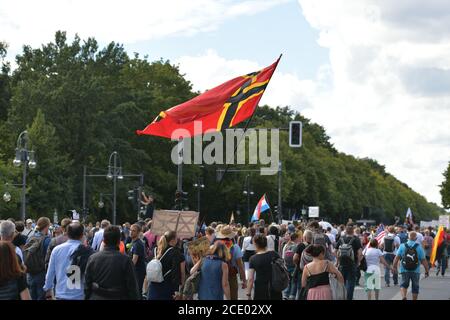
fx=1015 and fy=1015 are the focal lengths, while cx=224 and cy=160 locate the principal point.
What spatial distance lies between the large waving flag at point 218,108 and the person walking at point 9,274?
8.04 m

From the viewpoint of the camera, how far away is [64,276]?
11.3m

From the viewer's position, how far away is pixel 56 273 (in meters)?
11.4

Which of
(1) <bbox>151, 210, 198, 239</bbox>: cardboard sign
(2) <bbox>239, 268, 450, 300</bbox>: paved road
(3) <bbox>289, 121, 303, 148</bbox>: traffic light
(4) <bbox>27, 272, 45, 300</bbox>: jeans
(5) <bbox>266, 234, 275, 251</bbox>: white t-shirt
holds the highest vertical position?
(3) <bbox>289, 121, 303, 148</bbox>: traffic light

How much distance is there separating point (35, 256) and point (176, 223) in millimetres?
2655

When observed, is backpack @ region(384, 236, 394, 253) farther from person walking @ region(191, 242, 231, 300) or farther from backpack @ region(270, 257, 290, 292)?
person walking @ region(191, 242, 231, 300)

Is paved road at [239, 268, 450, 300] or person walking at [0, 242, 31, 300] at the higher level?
person walking at [0, 242, 31, 300]

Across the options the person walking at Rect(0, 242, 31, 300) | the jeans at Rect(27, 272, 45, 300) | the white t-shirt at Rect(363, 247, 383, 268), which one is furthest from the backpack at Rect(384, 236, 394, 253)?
the person walking at Rect(0, 242, 31, 300)

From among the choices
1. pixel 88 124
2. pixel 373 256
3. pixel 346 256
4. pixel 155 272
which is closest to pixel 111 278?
pixel 155 272

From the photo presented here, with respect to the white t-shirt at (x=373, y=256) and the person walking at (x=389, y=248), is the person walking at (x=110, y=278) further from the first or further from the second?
the person walking at (x=389, y=248)

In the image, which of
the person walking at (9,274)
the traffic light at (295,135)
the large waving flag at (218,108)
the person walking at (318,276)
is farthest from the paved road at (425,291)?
the person walking at (9,274)

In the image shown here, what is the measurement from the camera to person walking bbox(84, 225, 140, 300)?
991 centimetres

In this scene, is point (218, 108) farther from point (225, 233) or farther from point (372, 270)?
point (372, 270)

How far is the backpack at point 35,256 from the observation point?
14.5 meters

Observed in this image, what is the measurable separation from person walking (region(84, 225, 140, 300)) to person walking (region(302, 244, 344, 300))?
2873 mm
